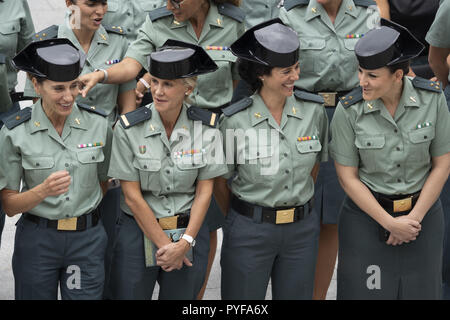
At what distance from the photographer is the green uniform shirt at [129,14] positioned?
17.8ft

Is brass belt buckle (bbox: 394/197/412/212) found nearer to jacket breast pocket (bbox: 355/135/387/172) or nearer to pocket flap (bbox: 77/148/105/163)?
jacket breast pocket (bbox: 355/135/387/172)

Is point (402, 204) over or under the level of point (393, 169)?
under

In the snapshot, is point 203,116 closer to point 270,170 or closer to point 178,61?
point 178,61

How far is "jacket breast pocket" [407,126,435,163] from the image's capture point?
455 cm

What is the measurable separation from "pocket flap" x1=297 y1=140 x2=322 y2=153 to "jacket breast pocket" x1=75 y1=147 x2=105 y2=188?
1012 millimetres

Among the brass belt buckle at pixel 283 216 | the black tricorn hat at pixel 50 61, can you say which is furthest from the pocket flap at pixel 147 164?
the brass belt buckle at pixel 283 216

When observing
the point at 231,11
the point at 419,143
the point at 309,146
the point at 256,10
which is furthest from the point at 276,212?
the point at 256,10

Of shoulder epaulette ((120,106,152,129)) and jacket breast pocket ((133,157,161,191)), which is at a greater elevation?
shoulder epaulette ((120,106,152,129))

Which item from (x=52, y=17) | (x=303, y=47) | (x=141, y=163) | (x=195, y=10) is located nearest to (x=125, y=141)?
(x=141, y=163)

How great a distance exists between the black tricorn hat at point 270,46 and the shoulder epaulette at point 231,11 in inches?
20.3

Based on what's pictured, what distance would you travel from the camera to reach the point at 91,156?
4.50m

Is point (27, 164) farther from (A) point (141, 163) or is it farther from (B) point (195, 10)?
(B) point (195, 10)

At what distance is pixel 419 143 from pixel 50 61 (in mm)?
1907

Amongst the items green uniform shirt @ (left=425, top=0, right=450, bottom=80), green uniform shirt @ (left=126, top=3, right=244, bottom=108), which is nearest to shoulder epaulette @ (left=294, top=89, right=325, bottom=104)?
green uniform shirt @ (left=126, top=3, right=244, bottom=108)
